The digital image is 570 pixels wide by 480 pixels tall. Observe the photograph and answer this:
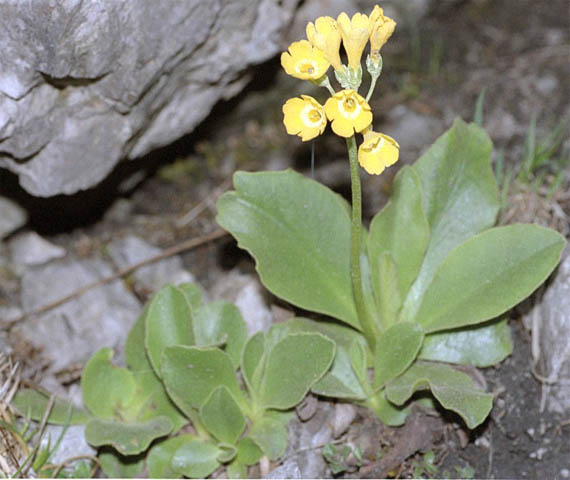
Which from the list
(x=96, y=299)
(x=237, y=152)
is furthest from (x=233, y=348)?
(x=237, y=152)

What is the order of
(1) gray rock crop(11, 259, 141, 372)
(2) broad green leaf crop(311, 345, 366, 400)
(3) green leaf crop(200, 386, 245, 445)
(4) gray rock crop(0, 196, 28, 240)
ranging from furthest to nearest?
(4) gray rock crop(0, 196, 28, 240) < (1) gray rock crop(11, 259, 141, 372) < (2) broad green leaf crop(311, 345, 366, 400) < (3) green leaf crop(200, 386, 245, 445)

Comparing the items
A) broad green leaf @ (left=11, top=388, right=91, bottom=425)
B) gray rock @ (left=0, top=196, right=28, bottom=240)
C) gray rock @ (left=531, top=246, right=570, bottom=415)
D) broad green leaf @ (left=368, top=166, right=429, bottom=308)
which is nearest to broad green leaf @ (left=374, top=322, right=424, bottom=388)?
broad green leaf @ (left=368, top=166, right=429, bottom=308)

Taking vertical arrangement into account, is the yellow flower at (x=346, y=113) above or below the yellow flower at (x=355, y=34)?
below

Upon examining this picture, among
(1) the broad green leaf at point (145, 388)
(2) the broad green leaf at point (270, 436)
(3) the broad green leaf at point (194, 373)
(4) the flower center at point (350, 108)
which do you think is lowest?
(2) the broad green leaf at point (270, 436)

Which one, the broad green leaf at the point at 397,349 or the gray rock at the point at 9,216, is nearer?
the broad green leaf at the point at 397,349

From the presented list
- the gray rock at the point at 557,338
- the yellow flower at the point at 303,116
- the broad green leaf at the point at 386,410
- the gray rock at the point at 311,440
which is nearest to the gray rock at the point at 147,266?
the gray rock at the point at 311,440

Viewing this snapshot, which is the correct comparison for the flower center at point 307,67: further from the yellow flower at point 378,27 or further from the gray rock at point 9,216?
the gray rock at point 9,216

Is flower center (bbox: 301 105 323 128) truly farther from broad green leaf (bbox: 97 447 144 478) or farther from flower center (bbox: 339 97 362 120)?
broad green leaf (bbox: 97 447 144 478)

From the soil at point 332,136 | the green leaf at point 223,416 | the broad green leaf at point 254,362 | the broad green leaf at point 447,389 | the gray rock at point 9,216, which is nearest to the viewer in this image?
the broad green leaf at point 447,389
